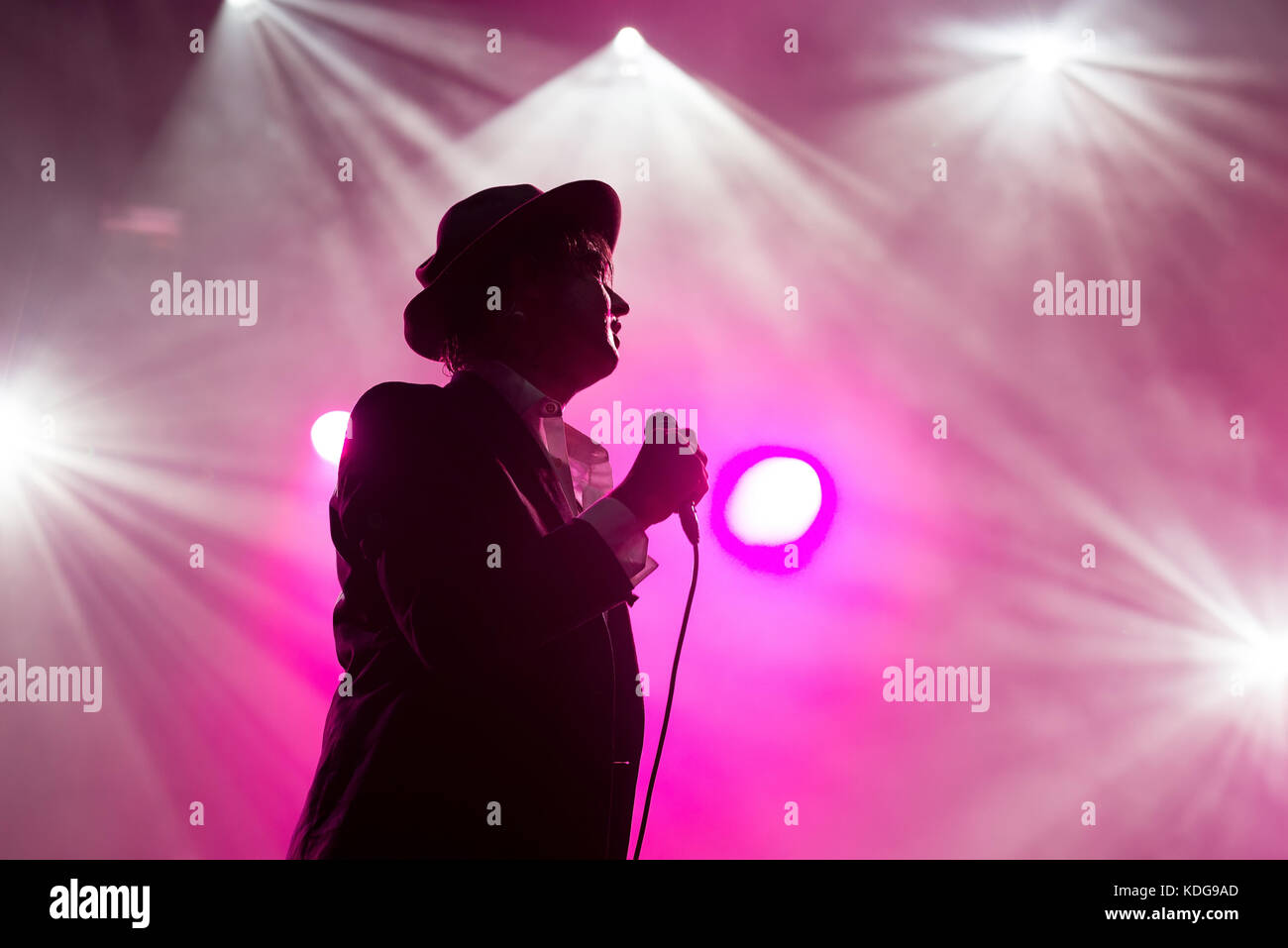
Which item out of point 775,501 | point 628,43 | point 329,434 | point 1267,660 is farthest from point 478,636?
point 1267,660

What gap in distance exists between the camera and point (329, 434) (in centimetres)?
296

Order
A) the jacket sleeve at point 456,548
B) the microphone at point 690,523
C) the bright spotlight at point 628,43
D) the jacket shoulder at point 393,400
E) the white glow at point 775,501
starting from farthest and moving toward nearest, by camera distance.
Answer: the bright spotlight at point 628,43 < the white glow at point 775,501 < the microphone at point 690,523 < the jacket shoulder at point 393,400 < the jacket sleeve at point 456,548

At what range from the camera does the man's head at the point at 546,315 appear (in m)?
1.29

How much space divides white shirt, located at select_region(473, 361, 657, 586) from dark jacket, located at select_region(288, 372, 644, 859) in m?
0.02

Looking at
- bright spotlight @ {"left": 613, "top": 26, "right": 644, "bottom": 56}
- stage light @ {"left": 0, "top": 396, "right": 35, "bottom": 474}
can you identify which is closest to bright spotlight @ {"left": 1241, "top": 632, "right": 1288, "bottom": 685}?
bright spotlight @ {"left": 613, "top": 26, "right": 644, "bottom": 56}

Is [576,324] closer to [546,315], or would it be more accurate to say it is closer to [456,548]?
[546,315]

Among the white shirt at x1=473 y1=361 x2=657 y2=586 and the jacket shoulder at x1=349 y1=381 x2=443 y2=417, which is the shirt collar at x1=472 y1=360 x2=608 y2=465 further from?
the jacket shoulder at x1=349 y1=381 x2=443 y2=417

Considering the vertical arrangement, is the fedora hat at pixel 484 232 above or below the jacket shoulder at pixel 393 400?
above

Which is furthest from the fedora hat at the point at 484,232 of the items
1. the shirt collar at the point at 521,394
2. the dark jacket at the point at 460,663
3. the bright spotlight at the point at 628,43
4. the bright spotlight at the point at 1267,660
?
the bright spotlight at the point at 1267,660

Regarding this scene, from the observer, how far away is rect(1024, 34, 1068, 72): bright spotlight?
10.3 ft

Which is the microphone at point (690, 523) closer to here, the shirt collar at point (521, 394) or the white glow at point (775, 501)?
the shirt collar at point (521, 394)

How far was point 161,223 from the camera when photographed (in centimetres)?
307
